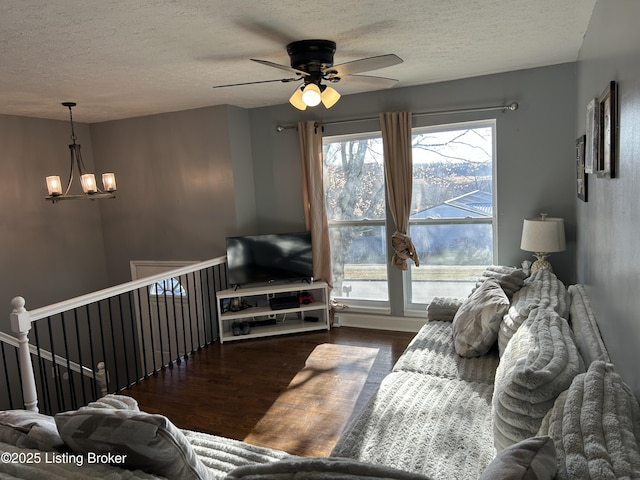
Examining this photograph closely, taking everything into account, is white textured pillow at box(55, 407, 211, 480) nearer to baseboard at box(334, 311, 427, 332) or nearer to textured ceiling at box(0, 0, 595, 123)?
textured ceiling at box(0, 0, 595, 123)

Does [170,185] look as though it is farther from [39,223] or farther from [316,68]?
[316,68]

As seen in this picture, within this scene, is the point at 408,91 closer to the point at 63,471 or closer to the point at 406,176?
the point at 406,176

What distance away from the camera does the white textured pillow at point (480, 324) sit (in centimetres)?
273

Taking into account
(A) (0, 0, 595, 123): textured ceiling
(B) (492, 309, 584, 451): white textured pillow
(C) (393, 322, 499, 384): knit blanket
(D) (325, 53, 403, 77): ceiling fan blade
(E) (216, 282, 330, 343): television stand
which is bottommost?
(E) (216, 282, 330, 343): television stand

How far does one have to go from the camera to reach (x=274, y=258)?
505cm

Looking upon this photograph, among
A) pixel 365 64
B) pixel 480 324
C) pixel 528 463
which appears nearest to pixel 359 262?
pixel 480 324

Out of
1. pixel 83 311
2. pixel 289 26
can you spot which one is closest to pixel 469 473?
pixel 289 26

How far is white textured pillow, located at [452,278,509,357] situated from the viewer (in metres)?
2.73

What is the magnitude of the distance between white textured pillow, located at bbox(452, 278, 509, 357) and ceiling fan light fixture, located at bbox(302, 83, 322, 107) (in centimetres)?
171

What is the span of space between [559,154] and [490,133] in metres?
0.65

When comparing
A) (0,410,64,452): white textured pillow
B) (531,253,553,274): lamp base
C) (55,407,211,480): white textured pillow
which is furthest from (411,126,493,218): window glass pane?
(0,410,64,452): white textured pillow

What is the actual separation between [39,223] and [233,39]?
3663 mm

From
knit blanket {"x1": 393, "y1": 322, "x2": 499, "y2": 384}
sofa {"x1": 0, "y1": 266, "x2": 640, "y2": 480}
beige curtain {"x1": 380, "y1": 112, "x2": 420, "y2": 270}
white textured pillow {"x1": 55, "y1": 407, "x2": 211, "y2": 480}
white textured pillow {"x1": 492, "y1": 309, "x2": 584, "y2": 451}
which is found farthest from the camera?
beige curtain {"x1": 380, "y1": 112, "x2": 420, "y2": 270}

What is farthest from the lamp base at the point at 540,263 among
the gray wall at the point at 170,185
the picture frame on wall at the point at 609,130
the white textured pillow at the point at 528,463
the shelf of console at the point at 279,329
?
the gray wall at the point at 170,185
